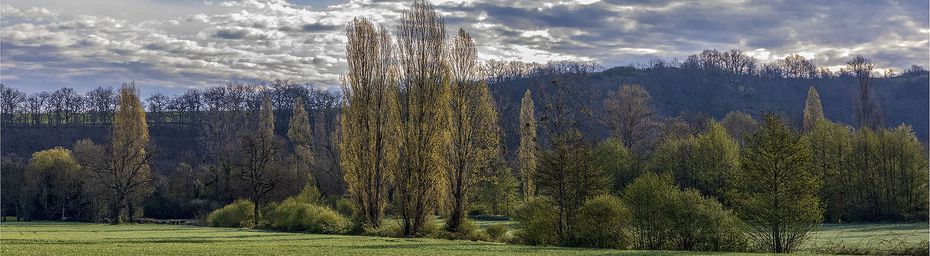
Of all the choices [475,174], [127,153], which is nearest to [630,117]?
[475,174]

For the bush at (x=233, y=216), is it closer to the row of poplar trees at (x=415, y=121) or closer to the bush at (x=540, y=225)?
the row of poplar trees at (x=415, y=121)

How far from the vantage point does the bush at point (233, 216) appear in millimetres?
66812

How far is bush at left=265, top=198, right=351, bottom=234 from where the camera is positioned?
178 ft

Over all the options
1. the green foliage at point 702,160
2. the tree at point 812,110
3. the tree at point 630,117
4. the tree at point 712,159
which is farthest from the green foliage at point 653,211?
the tree at point 812,110

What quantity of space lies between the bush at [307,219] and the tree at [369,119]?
8.29 feet

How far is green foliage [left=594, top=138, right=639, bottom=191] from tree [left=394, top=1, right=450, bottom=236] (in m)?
30.4

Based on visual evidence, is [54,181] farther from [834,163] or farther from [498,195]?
[834,163]

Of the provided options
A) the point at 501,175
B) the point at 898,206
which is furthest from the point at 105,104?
the point at 898,206

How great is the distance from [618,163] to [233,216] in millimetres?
39216

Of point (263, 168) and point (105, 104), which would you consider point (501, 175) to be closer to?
Result: point (263, 168)

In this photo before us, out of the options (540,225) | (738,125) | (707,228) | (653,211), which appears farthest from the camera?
(738,125)

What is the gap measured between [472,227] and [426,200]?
12.2ft

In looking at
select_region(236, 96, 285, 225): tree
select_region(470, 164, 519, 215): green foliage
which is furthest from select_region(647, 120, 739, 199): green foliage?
select_region(236, 96, 285, 225): tree

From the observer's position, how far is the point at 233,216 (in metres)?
66.9
